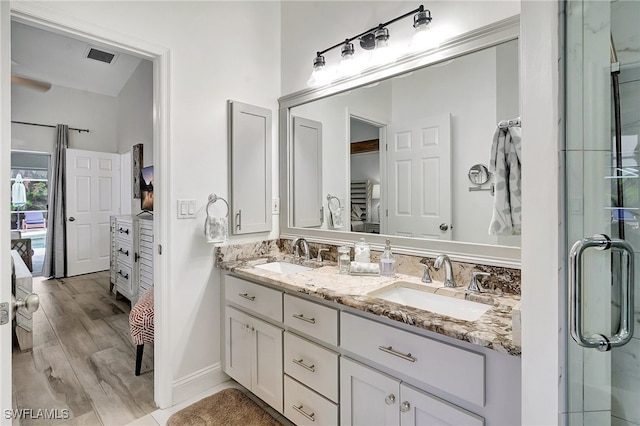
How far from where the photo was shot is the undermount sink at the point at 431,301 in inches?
53.5

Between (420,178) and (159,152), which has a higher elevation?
(159,152)

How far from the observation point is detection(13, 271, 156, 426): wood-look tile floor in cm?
190

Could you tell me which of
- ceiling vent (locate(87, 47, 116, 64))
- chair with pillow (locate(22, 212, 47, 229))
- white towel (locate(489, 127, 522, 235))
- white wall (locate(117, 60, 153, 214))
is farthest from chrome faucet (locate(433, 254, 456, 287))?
chair with pillow (locate(22, 212, 47, 229))

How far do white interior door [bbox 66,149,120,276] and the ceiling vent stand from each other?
1.76 m

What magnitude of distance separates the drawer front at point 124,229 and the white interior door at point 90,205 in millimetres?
1682

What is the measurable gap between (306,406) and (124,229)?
3172 mm

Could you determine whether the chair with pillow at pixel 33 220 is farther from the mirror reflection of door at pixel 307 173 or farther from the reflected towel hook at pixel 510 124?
the reflected towel hook at pixel 510 124

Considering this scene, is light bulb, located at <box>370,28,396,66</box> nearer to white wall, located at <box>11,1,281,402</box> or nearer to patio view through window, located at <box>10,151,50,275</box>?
white wall, located at <box>11,1,281,402</box>

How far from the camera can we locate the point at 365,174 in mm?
2035

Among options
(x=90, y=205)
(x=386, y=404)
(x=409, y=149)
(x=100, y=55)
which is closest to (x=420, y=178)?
(x=409, y=149)

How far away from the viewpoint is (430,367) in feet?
3.73

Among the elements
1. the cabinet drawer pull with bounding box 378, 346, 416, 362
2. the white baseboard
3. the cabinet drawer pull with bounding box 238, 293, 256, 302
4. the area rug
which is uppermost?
the cabinet drawer pull with bounding box 238, 293, 256, 302

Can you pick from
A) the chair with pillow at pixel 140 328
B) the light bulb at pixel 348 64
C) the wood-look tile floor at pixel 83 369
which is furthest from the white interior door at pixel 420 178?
the wood-look tile floor at pixel 83 369

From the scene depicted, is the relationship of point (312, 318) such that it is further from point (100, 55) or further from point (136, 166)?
point (100, 55)
